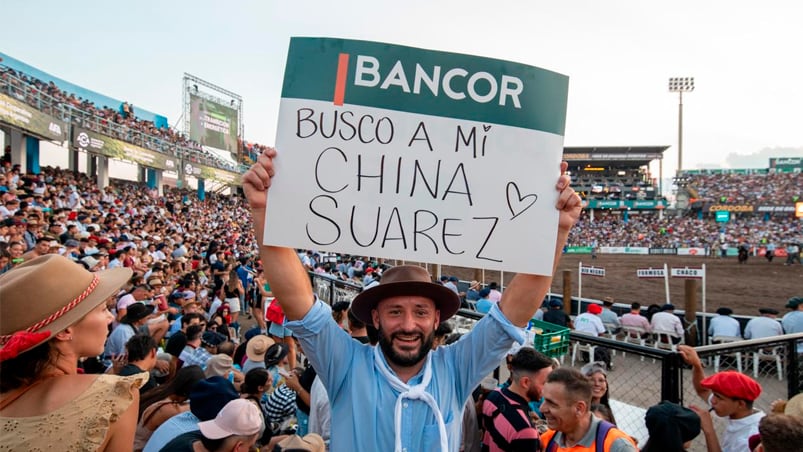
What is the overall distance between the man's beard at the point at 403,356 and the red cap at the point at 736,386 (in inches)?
99.6

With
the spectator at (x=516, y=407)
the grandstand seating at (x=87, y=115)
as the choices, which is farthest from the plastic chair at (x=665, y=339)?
the grandstand seating at (x=87, y=115)

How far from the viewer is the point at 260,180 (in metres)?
1.91

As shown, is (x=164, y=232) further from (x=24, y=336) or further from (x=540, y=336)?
(x=24, y=336)

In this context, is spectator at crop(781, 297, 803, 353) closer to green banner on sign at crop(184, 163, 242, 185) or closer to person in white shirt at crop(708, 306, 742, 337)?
person in white shirt at crop(708, 306, 742, 337)

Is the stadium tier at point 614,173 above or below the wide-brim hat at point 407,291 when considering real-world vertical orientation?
above

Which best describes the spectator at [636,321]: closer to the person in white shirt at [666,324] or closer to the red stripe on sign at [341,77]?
the person in white shirt at [666,324]

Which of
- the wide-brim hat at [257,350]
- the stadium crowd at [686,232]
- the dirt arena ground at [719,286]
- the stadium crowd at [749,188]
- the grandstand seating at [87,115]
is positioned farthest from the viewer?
the stadium crowd at [749,188]

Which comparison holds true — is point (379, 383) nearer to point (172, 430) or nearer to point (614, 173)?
point (172, 430)

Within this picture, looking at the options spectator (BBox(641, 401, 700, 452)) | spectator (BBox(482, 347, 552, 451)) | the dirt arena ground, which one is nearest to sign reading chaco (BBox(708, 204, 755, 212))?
the dirt arena ground

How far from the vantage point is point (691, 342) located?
11.1 metres

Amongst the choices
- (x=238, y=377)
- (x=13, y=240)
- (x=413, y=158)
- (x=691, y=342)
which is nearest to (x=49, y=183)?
(x=13, y=240)

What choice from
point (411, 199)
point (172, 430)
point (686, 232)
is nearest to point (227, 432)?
point (172, 430)

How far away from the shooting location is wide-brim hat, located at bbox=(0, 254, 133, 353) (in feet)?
5.03

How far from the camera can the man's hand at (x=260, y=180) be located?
1911 millimetres
